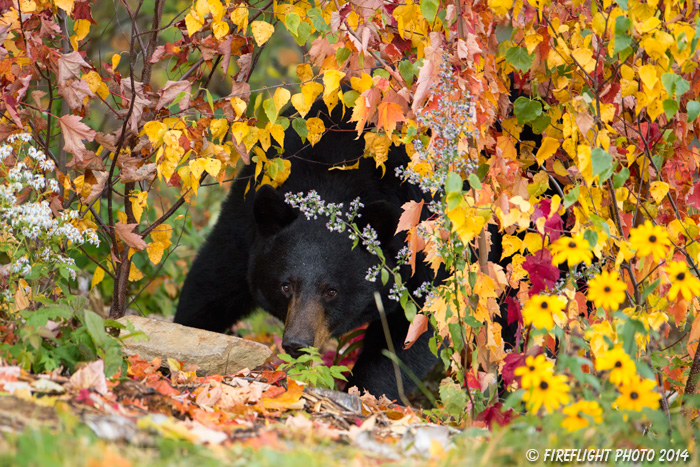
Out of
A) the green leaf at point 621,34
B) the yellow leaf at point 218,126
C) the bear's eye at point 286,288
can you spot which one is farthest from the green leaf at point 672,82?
the bear's eye at point 286,288

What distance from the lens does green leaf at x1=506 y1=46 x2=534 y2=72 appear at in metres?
2.96

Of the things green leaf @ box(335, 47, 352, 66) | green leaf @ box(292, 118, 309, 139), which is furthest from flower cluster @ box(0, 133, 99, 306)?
green leaf @ box(335, 47, 352, 66)

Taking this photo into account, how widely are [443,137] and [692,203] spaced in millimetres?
1209

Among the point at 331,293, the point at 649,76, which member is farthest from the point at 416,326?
the point at 331,293

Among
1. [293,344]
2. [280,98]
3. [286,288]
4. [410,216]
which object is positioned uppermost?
[280,98]

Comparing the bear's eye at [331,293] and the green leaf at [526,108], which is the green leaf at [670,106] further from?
the bear's eye at [331,293]

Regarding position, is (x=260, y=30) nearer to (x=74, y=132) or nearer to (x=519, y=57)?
(x=74, y=132)

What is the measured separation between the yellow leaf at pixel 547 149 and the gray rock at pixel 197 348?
5.16ft

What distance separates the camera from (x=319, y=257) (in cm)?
438

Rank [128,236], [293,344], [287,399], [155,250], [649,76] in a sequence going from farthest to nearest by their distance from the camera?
[293,344] → [155,250] → [128,236] → [287,399] → [649,76]

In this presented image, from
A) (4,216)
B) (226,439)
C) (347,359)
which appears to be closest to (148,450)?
(226,439)

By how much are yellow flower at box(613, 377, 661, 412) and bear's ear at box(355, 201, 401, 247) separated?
213cm

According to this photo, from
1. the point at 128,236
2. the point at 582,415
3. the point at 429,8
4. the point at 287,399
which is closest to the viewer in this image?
the point at 582,415

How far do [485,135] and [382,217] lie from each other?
1282mm
